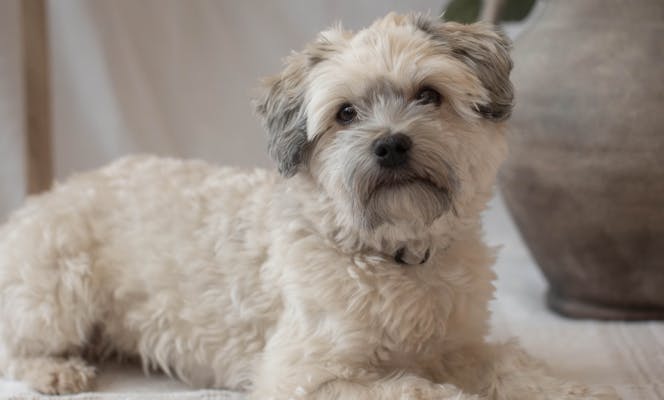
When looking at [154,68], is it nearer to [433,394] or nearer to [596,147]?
[596,147]

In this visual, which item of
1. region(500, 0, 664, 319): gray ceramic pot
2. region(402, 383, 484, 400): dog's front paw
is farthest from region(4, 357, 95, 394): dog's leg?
region(500, 0, 664, 319): gray ceramic pot

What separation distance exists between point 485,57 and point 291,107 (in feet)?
1.37

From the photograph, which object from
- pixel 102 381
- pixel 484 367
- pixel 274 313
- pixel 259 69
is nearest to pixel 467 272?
pixel 484 367

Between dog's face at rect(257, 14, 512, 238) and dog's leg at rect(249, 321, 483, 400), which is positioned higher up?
dog's face at rect(257, 14, 512, 238)

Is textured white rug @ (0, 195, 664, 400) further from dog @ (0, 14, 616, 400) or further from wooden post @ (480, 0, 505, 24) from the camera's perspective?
wooden post @ (480, 0, 505, 24)

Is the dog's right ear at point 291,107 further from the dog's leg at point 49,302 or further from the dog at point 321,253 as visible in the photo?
the dog's leg at point 49,302

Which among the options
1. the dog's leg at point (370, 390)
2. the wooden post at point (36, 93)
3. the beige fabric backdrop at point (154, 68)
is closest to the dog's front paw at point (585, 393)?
the dog's leg at point (370, 390)

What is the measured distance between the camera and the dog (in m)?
1.86

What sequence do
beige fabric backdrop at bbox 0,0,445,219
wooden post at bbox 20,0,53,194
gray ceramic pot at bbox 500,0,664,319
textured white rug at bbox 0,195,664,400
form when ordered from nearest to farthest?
textured white rug at bbox 0,195,664,400 < gray ceramic pot at bbox 500,0,664,319 < wooden post at bbox 20,0,53,194 < beige fabric backdrop at bbox 0,0,445,219

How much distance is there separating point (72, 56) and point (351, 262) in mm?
1977

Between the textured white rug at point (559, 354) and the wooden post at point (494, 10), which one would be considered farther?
the wooden post at point (494, 10)

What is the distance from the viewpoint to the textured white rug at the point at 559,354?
2.21 m

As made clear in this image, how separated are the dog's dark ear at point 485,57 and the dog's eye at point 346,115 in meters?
0.23

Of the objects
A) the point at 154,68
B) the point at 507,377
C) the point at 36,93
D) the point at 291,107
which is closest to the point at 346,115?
the point at 291,107
